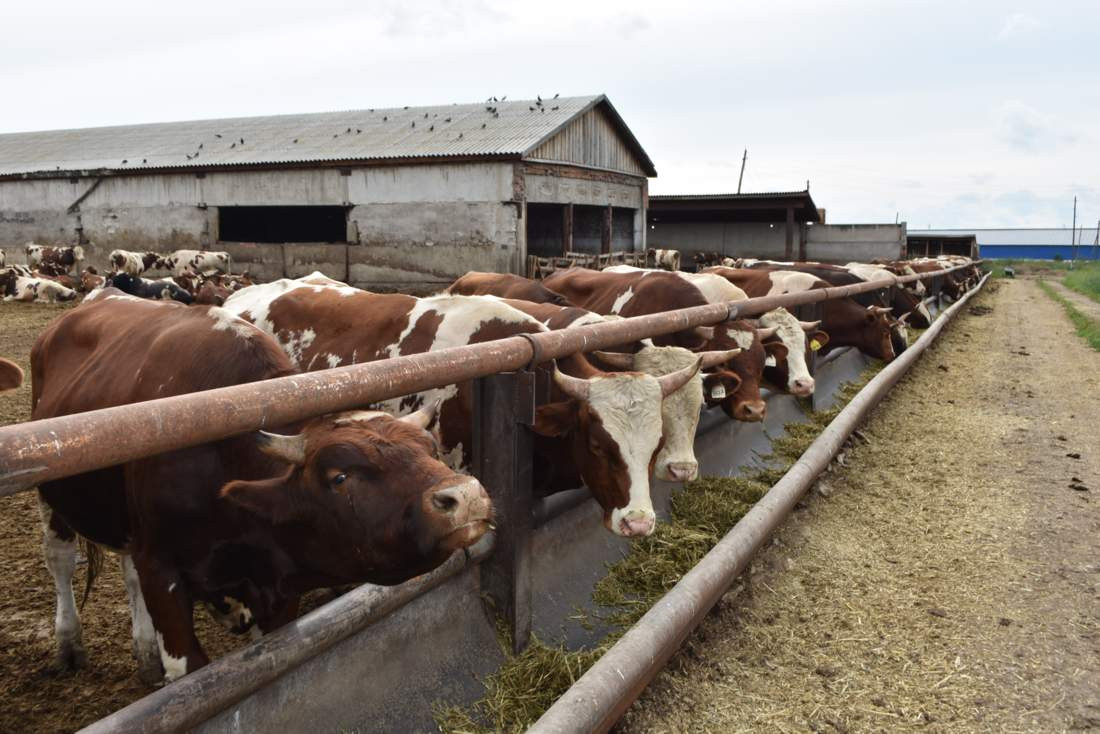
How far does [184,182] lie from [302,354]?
22284 millimetres

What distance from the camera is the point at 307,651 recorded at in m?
2.07

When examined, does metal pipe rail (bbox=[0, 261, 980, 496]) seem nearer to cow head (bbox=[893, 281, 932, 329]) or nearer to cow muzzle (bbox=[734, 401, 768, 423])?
cow muzzle (bbox=[734, 401, 768, 423])

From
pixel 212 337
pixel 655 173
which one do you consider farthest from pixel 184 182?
pixel 212 337

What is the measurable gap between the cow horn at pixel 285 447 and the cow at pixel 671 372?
1988 millimetres

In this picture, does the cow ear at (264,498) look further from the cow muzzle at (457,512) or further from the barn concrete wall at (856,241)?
the barn concrete wall at (856,241)

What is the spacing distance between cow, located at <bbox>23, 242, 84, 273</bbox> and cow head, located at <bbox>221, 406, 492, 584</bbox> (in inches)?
1093

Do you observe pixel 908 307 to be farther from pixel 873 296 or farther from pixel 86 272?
pixel 86 272

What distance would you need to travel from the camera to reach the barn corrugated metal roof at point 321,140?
875 inches

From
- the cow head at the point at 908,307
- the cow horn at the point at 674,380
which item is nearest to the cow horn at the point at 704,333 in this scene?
the cow horn at the point at 674,380

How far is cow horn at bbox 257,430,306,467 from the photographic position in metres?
2.25

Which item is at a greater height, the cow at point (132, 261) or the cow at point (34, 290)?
the cow at point (132, 261)

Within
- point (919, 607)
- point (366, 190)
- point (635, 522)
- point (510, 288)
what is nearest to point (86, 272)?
point (366, 190)

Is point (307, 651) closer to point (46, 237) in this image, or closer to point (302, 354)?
point (302, 354)

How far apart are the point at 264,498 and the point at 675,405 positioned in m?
2.31
